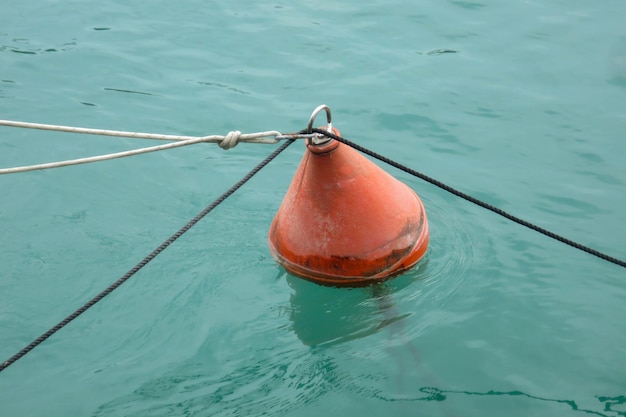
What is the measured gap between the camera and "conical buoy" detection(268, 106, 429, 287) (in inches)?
164

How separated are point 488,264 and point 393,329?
913mm

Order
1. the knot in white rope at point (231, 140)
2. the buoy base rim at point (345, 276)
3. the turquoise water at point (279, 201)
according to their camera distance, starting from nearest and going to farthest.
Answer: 1. the knot in white rope at point (231, 140)
2. the turquoise water at point (279, 201)
3. the buoy base rim at point (345, 276)

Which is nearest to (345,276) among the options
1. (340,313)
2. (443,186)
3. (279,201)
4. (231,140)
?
(340,313)

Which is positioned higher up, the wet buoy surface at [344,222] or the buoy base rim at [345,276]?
the wet buoy surface at [344,222]

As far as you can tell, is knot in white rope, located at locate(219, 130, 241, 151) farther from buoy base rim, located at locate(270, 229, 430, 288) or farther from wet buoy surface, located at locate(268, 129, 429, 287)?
buoy base rim, located at locate(270, 229, 430, 288)

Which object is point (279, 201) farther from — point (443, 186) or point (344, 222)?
point (443, 186)

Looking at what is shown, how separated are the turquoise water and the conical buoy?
26 centimetres

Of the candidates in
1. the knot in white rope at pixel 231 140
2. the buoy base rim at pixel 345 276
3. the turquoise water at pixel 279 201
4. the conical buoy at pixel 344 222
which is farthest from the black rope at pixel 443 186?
the turquoise water at pixel 279 201

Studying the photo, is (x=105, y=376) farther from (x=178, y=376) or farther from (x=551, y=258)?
(x=551, y=258)

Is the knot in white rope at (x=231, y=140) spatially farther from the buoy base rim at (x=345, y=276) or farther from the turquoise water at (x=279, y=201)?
the turquoise water at (x=279, y=201)

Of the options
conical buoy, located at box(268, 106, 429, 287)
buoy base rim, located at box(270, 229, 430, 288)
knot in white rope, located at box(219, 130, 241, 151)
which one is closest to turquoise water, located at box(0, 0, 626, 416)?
buoy base rim, located at box(270, 229, 430, 288)

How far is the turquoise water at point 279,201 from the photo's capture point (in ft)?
13.3

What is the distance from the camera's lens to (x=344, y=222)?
416 cm

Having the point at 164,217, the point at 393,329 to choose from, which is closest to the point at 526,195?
the point at 393,329
